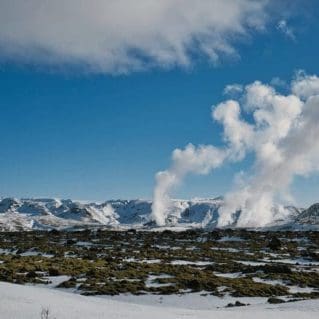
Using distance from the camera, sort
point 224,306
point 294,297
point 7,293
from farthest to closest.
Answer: point 294,297
point 224,306
point 7,293

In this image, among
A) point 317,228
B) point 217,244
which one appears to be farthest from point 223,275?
point 317,228

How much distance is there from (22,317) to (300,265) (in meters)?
41.8

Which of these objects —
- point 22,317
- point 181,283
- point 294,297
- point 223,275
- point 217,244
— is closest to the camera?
point 22,317

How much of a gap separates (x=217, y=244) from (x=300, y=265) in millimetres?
26388

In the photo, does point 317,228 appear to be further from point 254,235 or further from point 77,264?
point 77,264

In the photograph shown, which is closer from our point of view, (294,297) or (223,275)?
(294,297)

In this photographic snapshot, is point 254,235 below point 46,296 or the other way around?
the other way around

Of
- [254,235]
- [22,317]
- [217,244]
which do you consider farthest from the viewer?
[254,235]

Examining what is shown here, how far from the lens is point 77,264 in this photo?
1988 inches

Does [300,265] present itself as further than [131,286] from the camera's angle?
Yes

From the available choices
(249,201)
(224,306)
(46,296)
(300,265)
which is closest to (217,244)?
(300,265)

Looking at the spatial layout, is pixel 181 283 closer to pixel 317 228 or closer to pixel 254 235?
pixel 254 235

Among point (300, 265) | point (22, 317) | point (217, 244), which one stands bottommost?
point (22, 317)

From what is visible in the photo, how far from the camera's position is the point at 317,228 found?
114m
